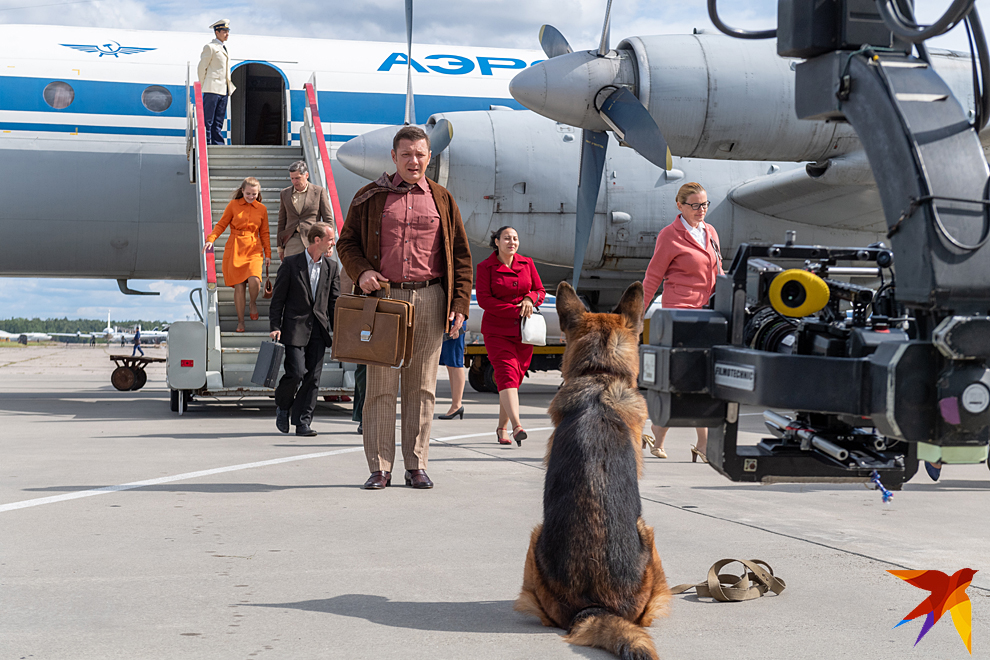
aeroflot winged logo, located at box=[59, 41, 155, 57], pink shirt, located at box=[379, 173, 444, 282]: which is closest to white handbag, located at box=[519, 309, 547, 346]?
pink shirt, located at box=[379, 173, 444, 282]

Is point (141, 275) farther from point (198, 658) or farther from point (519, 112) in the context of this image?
point (198, 658)

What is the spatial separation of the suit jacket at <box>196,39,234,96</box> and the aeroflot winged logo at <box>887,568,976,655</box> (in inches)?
425

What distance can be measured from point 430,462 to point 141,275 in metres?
7.96

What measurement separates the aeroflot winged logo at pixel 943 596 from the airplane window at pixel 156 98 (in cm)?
1136

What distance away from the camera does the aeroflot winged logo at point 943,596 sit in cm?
252

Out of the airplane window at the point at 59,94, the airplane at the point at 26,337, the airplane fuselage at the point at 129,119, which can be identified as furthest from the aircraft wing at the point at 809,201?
the airplane at the point at 26,337

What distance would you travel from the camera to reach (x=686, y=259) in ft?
20.4

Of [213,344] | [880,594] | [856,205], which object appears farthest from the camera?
[856,205]

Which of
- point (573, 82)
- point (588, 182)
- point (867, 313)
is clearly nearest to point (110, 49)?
point (588, 182)

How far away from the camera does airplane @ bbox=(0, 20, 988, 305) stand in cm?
1109

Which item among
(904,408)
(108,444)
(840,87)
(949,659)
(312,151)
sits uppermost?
(312,151)

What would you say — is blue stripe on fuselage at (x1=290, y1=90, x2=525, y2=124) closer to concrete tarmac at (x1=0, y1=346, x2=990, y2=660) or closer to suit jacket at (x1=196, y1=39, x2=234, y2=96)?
suit jacket at (x1=196, y1=39, x2=234, y2=96)

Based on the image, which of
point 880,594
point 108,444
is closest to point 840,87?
point 880,594

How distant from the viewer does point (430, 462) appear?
21.1ft
